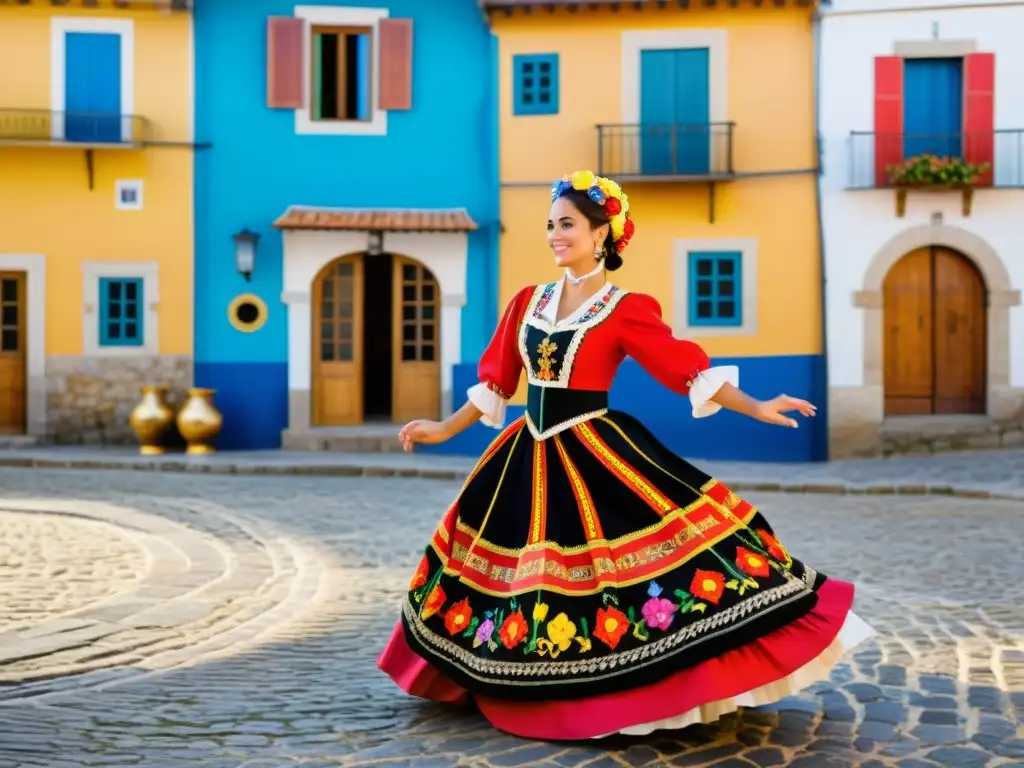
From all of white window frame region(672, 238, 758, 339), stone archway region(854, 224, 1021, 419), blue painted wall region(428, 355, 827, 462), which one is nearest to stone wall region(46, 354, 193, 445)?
blue painted wall region(428, 355, 827, 462)

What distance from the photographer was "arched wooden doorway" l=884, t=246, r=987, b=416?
16.7 m

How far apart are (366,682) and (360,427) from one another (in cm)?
1247

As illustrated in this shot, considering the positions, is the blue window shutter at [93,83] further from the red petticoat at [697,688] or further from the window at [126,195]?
the red petticoat at [697,688]

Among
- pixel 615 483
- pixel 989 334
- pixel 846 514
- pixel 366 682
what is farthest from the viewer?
pixel 989 334

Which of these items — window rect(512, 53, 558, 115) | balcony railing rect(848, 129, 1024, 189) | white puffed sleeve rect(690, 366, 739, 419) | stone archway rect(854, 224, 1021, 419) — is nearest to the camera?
white puffed sleeve rect(690, 366, 739, 419)

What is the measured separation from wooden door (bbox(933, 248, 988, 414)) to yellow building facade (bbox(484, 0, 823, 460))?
1.63m

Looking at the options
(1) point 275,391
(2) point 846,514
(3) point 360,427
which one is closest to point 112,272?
(1) point 275,391

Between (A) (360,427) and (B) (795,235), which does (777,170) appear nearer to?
(B) (795,235)

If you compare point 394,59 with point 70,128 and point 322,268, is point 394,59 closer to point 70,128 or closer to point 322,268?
point 322,268

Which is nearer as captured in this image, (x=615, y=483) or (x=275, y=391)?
(x=615, y=483)

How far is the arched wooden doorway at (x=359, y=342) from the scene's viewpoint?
57.5 ft

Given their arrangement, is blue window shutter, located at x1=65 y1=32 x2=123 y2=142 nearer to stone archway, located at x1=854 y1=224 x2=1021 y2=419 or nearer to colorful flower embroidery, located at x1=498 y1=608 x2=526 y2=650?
stone archway, located at x1=854 y1=224 x2=1021 y2=419

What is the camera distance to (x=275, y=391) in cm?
1728

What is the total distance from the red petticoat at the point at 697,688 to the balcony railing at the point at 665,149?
42.9ft
